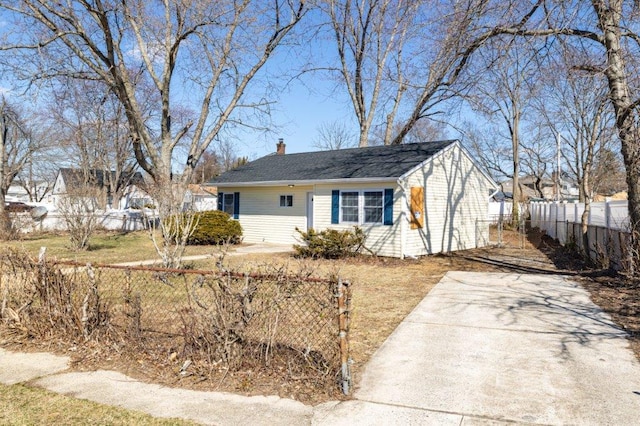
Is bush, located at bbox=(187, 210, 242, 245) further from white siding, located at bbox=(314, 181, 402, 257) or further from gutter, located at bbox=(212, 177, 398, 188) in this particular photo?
white siding, located at bbox=(314, 181, 402, 257)

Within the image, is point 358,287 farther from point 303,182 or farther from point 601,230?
point 303,182

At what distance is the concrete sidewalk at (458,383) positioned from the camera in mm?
3326

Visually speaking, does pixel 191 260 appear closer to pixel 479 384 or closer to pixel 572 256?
pixel 479 384

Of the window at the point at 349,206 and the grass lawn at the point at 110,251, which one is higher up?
the window at the point at 349,206

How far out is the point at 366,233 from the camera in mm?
13852

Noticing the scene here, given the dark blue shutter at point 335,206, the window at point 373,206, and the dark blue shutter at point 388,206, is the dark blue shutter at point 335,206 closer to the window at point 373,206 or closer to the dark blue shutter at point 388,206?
the window at point 373,206

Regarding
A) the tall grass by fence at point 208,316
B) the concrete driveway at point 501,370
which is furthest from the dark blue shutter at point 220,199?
the concrete driveway at point 501,370

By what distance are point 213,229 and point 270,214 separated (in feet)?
7.65

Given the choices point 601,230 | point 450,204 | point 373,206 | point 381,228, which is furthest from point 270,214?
point 601,230

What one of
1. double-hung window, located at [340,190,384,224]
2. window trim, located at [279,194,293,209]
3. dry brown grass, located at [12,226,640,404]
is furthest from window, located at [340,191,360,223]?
window trim, located at [279,194,293,209]

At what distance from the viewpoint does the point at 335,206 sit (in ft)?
48.4

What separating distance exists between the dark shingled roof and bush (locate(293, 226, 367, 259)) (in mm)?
2075

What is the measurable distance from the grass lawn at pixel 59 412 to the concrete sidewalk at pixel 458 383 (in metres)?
0.12

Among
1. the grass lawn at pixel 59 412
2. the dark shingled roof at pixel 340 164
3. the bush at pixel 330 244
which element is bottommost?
the grass lawn at pixel 59 412
